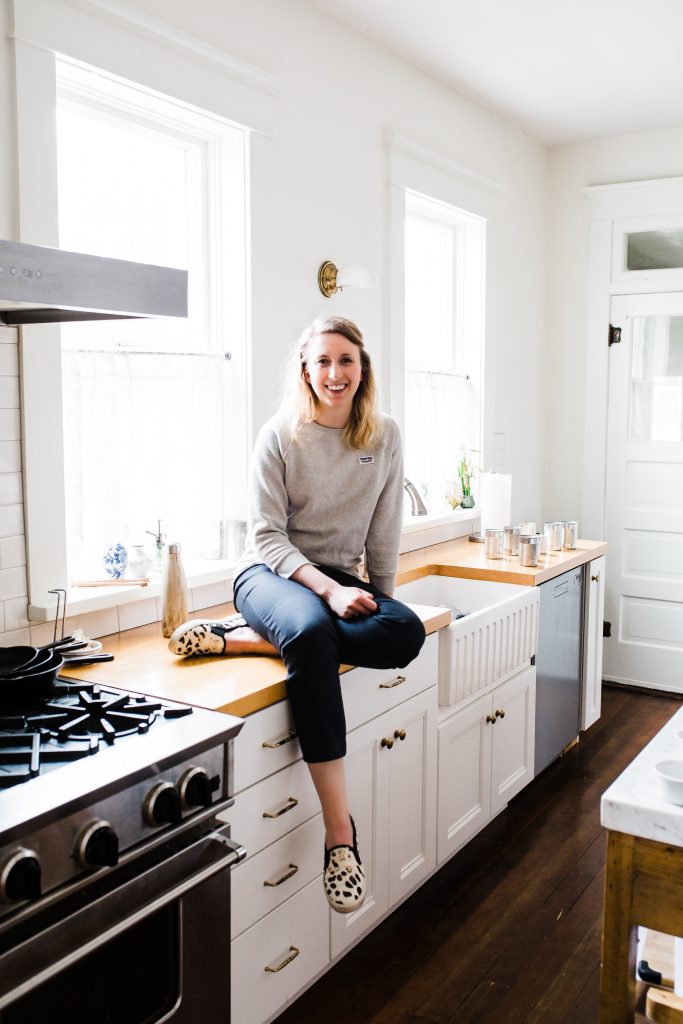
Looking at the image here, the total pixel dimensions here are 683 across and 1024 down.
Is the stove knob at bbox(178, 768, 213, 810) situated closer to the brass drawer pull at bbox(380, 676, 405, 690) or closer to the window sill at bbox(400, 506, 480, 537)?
the brass drawer pull at bbox(380, 676, 405, 690)

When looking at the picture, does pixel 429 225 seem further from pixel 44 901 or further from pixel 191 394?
pixel 44 901

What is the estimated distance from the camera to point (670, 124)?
15.7 feet

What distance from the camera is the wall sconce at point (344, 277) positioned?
3322mm

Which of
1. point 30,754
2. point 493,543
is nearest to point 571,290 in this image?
point 493,543

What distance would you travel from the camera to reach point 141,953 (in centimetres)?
169

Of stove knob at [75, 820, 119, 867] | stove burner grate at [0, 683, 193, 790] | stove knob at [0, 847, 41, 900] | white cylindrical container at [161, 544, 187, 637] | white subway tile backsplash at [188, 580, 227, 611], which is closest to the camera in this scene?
stove knob at [0, 847, 41, 900]

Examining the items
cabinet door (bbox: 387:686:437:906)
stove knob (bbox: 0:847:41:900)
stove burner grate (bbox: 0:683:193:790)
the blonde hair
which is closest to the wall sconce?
the blonde hair

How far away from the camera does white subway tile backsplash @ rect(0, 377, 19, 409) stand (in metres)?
2.22

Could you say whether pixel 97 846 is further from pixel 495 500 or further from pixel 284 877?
pixel 495 500

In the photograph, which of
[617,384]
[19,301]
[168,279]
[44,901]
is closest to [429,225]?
[617,384]

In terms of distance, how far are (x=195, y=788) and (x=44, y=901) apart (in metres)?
0.37

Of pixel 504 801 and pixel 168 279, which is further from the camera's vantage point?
pixel 504 801

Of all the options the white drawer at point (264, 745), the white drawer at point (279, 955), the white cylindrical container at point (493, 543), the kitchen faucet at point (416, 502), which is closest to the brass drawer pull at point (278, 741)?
the white drawer at point (264, 745)

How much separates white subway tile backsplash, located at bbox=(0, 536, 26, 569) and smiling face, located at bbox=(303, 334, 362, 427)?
0.88 meters
